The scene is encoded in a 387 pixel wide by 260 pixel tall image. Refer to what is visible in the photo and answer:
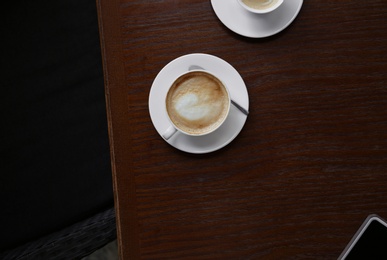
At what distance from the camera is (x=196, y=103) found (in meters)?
0.74

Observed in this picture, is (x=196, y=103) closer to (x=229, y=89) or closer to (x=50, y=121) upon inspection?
(x=229, y=89)

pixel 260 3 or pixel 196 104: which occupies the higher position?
pixel 260 3

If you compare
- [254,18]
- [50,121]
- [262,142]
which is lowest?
[262,142]

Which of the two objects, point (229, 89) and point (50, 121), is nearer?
point (229, 89)

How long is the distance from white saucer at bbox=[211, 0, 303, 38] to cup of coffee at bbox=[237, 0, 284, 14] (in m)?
0.01

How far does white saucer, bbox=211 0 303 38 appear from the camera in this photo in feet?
2.48

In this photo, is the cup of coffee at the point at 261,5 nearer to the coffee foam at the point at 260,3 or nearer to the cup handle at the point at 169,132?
the coffee foam at the point at 260,3

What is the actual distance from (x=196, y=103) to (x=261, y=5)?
21 centimetres

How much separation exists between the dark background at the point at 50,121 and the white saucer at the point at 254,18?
17.8 inches

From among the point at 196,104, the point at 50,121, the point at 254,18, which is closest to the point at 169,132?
the point at 196,104

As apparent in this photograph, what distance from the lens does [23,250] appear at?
0.93m

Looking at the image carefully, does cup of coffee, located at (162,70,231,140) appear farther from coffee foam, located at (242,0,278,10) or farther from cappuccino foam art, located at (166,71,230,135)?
coffee foam, located at (242,0,278,10)

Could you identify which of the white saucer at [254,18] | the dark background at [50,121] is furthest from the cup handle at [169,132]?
the dark background at [50,121]

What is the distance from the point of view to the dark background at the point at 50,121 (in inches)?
41.2
